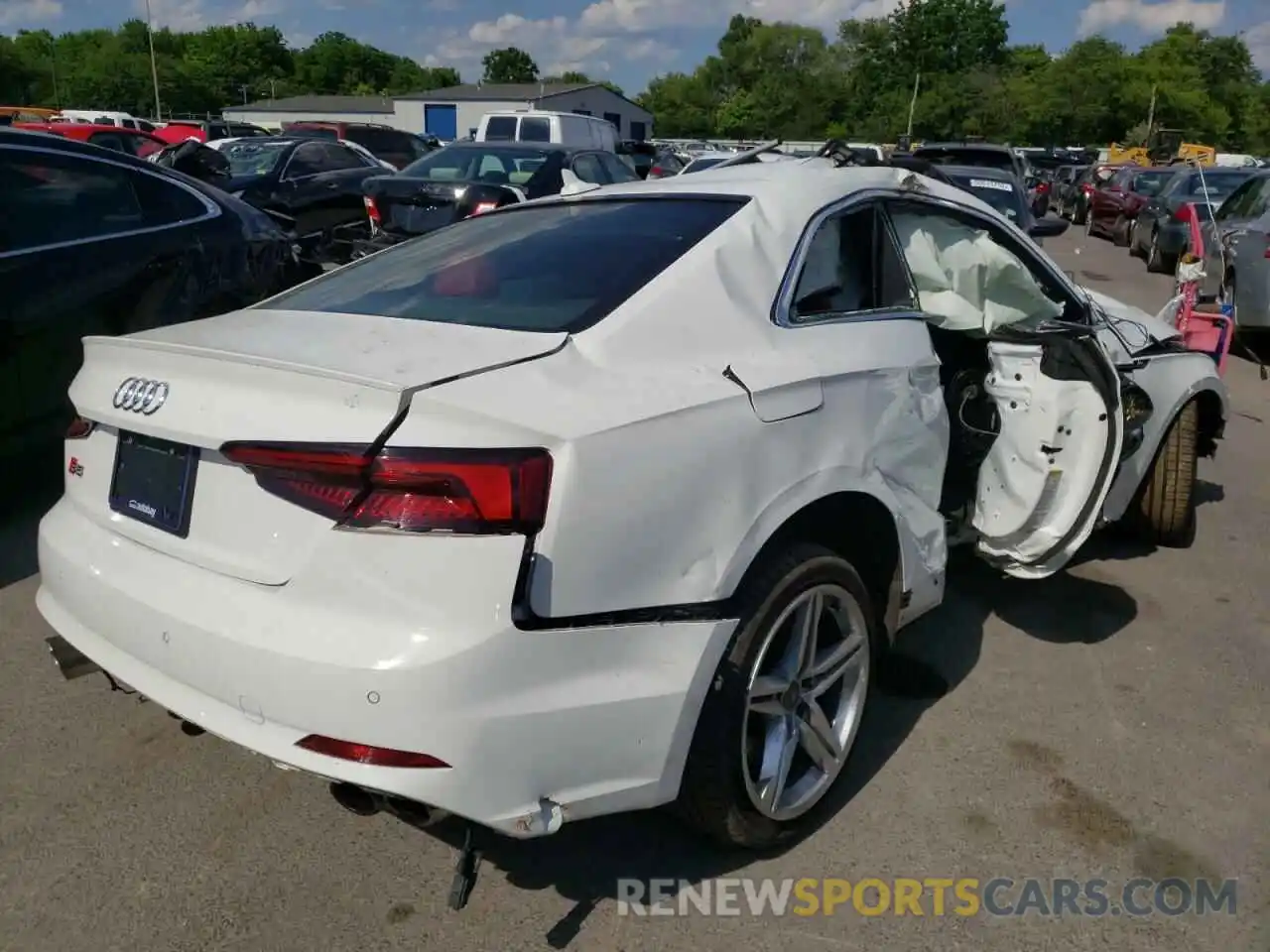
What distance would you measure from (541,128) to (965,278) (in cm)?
1569

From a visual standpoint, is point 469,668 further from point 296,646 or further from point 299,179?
point 299,179

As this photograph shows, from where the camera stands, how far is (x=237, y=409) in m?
2.19

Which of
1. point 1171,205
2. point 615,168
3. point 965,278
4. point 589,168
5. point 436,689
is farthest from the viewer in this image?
point 1171,205

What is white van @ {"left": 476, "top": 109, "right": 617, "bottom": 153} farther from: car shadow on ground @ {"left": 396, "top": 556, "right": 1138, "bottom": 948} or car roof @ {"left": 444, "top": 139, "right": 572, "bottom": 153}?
car shadow on ground @ {"left": 396, "top": 556, "right": 1138, "bottom": 948}

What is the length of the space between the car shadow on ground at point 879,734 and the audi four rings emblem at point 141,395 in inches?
49.8

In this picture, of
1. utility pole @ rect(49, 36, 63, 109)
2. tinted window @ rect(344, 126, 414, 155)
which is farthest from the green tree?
tinted window @ rect(344, 126, 414, 155)

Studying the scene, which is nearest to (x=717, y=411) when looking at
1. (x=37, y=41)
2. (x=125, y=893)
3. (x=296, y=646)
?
(x=296, y=646)

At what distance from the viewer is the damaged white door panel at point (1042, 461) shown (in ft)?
11.7

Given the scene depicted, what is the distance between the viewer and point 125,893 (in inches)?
99.3

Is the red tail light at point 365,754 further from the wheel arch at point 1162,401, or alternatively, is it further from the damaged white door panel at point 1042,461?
the wheel arch at point 1162,401

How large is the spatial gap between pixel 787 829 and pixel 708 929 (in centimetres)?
36

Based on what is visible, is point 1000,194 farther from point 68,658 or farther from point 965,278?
point 68,658

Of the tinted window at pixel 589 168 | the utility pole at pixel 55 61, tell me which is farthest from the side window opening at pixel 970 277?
the utility pole at pixel 55 61

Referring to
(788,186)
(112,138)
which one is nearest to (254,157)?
(112,138)
